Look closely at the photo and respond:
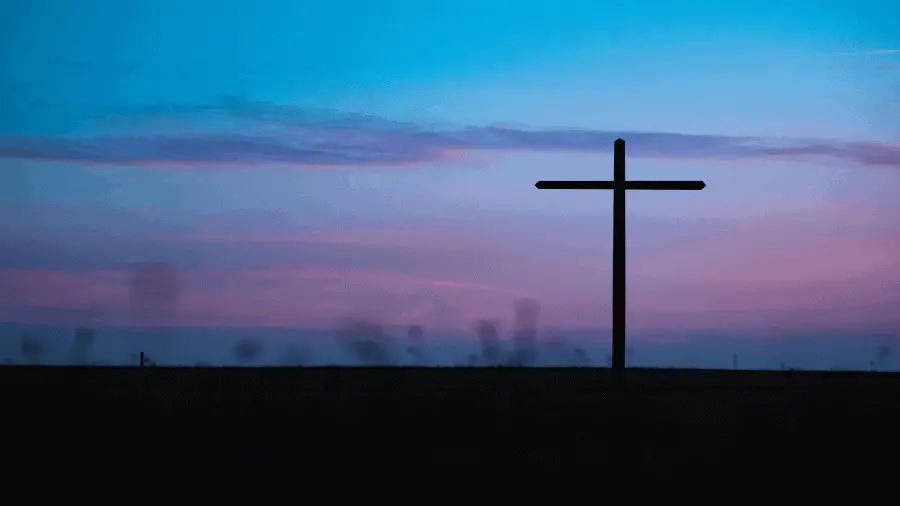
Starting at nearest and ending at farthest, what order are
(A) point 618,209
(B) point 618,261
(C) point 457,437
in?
(C) point 457,437 < (B) point 618,261 < (A) point 618,209

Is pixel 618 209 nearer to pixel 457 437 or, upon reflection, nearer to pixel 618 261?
pixel 618 261

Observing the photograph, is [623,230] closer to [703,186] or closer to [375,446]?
[703,186]

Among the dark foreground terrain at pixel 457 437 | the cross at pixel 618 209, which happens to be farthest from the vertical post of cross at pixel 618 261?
the dark foreground terrain at pixel 457 437

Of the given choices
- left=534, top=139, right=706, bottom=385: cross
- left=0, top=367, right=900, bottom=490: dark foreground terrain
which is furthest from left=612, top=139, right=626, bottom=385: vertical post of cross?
left=0, top=367, right=900, bottom=490: dark foreground terrain

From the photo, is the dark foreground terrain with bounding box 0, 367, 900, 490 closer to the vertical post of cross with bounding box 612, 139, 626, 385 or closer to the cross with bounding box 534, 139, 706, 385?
the vertical post of cross with bounding box 612, 139, 626, 385

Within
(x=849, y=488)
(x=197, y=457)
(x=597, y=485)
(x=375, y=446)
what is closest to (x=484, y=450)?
(x=375, y=446)

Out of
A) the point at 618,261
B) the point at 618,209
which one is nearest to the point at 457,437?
the point at 618,261

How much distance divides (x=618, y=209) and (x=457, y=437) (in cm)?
577

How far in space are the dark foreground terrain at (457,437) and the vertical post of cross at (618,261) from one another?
69 centimetres

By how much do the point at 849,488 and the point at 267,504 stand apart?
6393mm

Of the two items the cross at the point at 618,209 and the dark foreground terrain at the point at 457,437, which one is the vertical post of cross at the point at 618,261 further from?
the dark foreground terrain at the point at 457,437

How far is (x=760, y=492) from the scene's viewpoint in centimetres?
1251

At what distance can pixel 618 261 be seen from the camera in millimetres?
19938

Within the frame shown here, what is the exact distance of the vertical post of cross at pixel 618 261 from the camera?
19.8 metres
